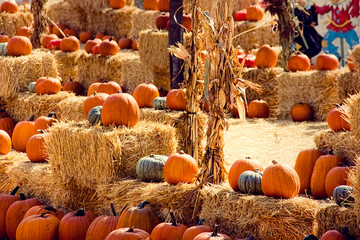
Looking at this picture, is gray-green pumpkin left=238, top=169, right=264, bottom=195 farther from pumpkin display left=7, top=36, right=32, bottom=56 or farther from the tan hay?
pumpkin display left=7, top=36, right=32, bottom=56

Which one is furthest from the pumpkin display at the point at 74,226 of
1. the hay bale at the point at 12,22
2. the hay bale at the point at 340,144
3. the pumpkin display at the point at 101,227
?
the hay bale at the point at 12,22

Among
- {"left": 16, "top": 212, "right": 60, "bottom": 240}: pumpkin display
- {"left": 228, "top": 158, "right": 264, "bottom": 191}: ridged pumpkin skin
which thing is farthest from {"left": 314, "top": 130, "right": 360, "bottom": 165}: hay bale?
{"left": 16, "top": 212, "right": 60, "bottom": 240}: pumpkin display

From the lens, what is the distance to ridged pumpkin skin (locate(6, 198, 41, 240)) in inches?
223

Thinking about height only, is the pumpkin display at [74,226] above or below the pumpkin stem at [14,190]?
below

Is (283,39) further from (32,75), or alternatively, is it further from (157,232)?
(157,232)

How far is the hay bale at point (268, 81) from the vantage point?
33.9 ft

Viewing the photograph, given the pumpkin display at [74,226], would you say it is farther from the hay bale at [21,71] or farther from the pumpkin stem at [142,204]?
the hay bale at [21,71]

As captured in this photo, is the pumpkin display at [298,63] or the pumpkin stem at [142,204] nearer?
the pumpkin stem at [142,204]

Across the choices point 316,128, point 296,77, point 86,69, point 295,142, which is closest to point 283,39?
point 296,77

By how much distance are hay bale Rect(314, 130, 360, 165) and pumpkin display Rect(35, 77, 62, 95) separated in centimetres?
375

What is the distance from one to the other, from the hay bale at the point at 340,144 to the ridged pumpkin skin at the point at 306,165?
12 centimetres

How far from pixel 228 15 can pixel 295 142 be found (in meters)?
3.62

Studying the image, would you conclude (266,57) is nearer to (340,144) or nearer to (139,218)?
(340,144)

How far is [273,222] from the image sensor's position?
13.6 ft
